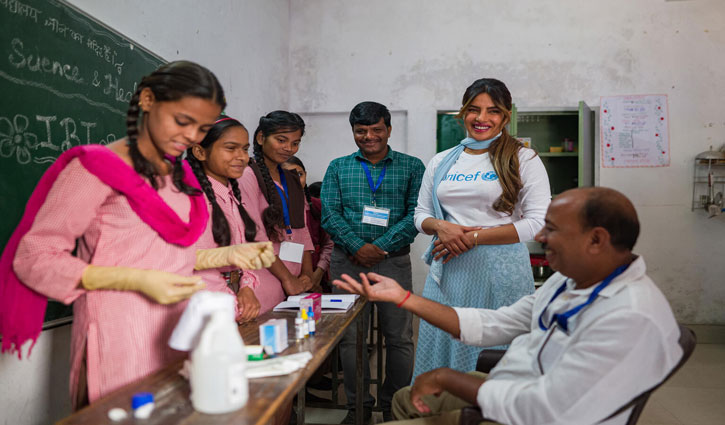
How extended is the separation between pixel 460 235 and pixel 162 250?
123 cm

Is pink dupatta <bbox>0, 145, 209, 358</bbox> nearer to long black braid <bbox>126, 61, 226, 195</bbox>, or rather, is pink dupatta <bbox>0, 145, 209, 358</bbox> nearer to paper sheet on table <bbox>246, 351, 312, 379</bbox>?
long black braid <bbox>126, 61, 226, 195</bbox>

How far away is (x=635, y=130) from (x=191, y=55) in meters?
4.18

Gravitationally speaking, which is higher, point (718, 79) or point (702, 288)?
point (718, 79)

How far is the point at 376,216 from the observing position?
3.00 m

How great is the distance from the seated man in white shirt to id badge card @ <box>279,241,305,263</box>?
128cm

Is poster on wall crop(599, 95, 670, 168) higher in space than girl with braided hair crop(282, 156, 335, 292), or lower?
higher

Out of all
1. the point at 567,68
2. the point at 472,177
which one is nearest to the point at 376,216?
the point at 472,177

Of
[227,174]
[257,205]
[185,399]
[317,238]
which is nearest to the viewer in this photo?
[185,399]

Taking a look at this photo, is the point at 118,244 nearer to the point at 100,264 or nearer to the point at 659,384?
the point at 100,264

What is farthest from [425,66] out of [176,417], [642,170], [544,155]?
[176,417]

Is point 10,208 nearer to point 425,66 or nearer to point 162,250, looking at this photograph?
point 162,250

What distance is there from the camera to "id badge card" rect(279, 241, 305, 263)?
2.65 meters

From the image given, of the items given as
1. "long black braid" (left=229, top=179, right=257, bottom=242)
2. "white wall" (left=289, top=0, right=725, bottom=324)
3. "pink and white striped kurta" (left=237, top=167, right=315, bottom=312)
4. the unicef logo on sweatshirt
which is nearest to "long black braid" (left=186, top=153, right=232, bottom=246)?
"long black braid" (left=229, top=179, right=257, bottom=242)

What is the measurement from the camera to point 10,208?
1.79m
